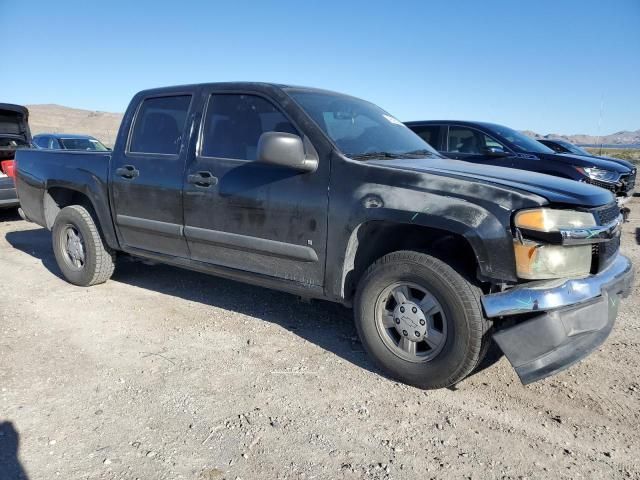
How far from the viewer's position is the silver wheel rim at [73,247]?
16.3 ft

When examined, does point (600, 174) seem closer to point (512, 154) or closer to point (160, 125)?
point (512, 154)

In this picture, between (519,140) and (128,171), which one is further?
(519,140)

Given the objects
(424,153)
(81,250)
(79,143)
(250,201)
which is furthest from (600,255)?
(79,143)

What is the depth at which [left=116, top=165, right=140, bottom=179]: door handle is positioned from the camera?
4254 mm

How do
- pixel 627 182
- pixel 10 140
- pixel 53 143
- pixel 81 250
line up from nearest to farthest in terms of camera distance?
pixel 81 250, pixel 627 182, pixel 10 140, pixel 53 143

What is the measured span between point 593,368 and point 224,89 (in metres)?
3.32

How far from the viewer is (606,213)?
2.88 m

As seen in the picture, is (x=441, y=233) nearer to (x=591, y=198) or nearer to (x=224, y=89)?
(x=591, y=198)

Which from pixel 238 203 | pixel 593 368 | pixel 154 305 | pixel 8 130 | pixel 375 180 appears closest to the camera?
pixel 375 180

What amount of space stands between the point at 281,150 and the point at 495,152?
17.1 ft

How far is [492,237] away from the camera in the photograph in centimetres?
259

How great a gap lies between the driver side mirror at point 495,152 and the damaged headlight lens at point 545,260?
4.94 meters

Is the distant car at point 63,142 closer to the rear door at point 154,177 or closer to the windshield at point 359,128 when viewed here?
the rear door at point 154,177

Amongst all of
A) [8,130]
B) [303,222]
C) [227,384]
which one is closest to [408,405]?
[227,384]
